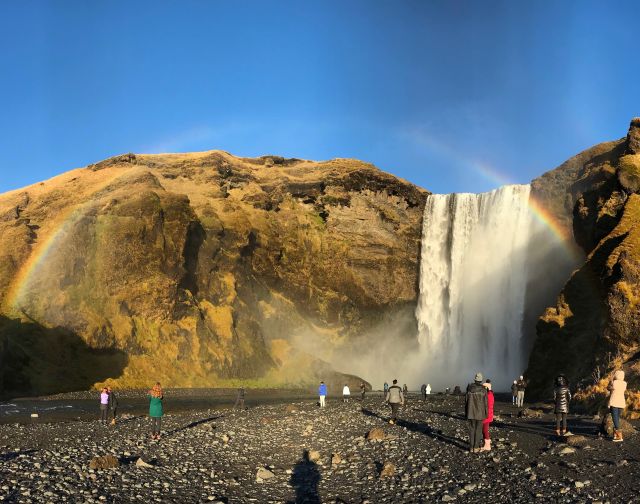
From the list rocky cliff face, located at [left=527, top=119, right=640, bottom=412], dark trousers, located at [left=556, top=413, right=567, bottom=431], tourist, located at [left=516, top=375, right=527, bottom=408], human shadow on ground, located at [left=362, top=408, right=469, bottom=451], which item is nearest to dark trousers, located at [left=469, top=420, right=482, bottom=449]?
human shadow on ground, located at [left=362, top=408, right=469, bottom=451]

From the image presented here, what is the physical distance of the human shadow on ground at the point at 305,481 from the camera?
12844 mm

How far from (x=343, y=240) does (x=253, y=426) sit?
62.2 m

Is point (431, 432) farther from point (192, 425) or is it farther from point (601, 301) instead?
point (601, 301)

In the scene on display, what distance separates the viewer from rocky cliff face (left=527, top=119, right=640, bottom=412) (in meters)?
29.8

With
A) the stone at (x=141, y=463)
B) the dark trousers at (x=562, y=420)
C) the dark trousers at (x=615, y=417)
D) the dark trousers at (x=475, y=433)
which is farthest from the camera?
the dark trousers at (x=562, y=420)

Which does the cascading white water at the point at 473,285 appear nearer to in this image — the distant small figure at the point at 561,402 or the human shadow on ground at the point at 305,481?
the distant small figure at the point at 561,402

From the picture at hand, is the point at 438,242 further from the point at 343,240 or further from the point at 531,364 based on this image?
the point at 531,364

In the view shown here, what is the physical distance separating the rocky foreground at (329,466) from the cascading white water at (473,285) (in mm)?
45765

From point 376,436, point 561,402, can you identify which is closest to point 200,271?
point 376,436

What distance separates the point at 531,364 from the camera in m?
43.2

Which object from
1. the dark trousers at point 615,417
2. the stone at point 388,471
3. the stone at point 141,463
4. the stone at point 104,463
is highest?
the dark trousers at point 615,417

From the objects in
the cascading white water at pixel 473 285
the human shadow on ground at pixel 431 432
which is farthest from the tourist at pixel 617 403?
the cascading white water at pixel 473 285

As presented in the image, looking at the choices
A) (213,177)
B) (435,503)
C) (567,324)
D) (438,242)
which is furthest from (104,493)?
(213,177)

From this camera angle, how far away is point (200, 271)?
77688mm
